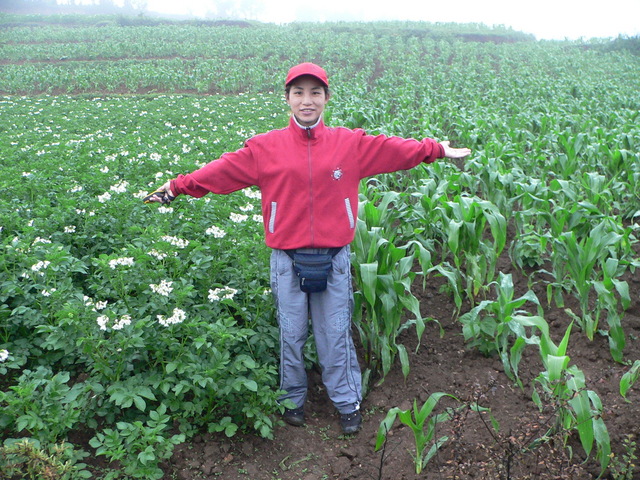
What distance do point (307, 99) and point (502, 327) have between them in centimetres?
189

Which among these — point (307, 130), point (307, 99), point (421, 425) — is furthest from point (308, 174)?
point (421, 425)

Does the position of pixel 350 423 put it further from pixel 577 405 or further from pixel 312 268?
pixel 577 405

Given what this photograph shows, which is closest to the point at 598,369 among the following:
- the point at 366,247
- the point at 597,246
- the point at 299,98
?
the point at 597,246

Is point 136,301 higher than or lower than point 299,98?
lower

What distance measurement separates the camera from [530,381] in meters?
3.63

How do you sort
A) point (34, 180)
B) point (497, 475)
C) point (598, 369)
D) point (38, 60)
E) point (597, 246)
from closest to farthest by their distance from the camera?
point (497, 475) < point (598, 369) < point (597, 246) < point (34, 180) < point (38, 60)

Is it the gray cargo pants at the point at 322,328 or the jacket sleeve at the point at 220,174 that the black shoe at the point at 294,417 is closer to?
the gray cargo pants at the point at 322,328

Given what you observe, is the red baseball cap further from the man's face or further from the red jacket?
the red jacket

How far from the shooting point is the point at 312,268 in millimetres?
2945

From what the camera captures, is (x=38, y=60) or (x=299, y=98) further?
(x=38, y=60)

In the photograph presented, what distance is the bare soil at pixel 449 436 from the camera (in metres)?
2.57

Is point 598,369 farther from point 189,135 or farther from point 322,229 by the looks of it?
point 189,135

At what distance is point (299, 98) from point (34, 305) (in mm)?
2082

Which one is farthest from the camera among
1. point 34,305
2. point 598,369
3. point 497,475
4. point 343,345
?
point 598,369
